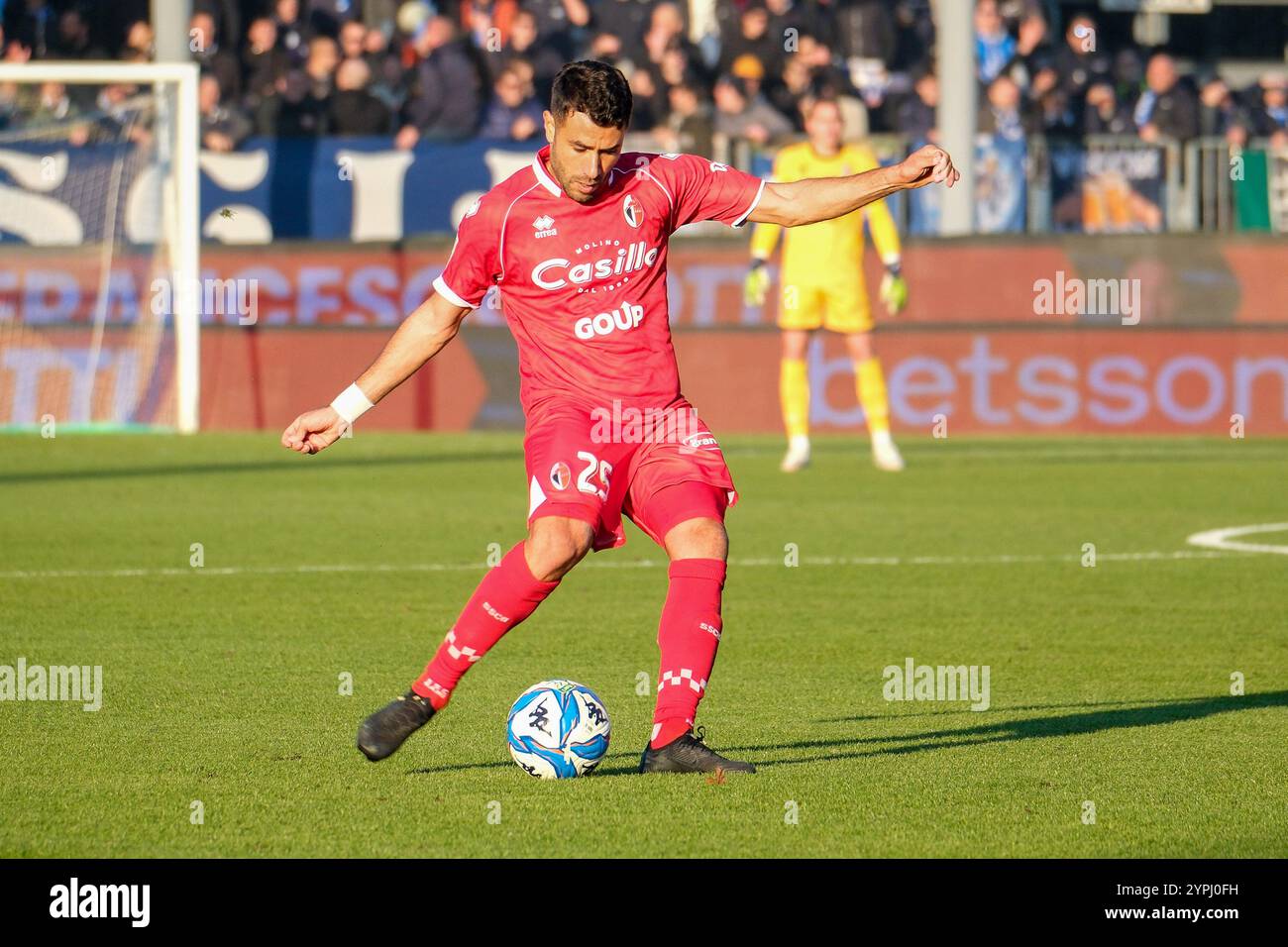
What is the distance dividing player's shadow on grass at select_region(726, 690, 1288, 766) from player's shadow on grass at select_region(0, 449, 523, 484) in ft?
30.8

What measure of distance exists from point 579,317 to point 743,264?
12.8 metres

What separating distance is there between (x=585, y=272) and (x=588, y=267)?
2 centimetres

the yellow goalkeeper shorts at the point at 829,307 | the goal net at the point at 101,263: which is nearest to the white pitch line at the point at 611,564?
the yellow goalkeeper shorts at the point at 829,307

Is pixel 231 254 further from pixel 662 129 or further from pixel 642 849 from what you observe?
pixel 642 849

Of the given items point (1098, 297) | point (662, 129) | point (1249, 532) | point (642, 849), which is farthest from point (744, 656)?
point (662, 129)

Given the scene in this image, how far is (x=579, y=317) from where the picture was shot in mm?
5977

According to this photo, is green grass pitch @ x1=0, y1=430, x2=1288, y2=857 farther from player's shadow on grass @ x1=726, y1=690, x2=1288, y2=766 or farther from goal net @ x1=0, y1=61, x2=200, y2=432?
goal net @ x1=0, y1=61, x2=200, y2=432

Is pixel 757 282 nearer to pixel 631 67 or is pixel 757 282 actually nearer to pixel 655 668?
pixel 631 67

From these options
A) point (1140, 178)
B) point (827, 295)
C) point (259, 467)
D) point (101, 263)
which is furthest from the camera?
point (101, 263)

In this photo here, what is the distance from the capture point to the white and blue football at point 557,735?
576cm

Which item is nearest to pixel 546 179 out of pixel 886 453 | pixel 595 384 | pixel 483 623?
pixel 595 384

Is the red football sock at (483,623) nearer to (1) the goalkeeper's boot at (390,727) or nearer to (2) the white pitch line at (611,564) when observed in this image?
(1) the goalkeeper's boot at (390,727)

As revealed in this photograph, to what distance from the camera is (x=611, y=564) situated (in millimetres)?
10977

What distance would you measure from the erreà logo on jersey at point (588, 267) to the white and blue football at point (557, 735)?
1.07m
